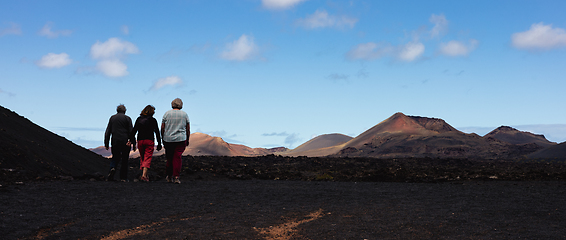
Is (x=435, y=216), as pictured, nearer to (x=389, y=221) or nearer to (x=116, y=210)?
(x=389, y=221)

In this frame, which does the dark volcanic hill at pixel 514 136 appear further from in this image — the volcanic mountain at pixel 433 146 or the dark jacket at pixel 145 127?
the dark jacket at pixel 145 127

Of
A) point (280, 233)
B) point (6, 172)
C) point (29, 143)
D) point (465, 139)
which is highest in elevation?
point (465, 139)

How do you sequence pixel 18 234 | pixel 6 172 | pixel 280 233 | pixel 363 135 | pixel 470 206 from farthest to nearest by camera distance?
1. pixel 363 135
2. pixel 6 172
3. pixel 470 206
4. pixel 280 233
5. pixel 18 234

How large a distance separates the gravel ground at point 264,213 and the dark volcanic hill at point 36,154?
106 inches

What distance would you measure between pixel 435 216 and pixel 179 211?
4.41 m

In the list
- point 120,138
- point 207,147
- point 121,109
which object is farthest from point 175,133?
point 207,147

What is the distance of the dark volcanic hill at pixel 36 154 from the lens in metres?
12.8

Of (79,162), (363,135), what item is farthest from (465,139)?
(79,162)

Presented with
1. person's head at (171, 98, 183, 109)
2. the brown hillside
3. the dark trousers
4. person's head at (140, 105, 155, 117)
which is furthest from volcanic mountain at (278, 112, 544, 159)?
the dark trousers

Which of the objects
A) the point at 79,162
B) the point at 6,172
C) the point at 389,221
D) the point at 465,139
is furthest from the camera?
the point at 465,139

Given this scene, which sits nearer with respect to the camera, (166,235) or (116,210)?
(166,235)

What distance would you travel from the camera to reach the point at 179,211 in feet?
25.3

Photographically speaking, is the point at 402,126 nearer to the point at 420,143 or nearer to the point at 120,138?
the point at 420,143

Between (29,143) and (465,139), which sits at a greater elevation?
(465,139)
